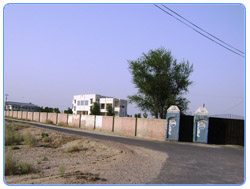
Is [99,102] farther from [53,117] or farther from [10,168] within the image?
[10,168]

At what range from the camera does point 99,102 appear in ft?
328

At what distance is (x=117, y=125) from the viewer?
34.1 metres

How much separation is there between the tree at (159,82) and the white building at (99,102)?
190ft

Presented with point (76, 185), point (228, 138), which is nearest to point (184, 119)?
point (228, 138)

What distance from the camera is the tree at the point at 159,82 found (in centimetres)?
3553

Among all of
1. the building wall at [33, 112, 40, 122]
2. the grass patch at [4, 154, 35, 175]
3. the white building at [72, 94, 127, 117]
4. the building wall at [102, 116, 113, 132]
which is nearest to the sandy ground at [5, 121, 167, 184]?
the grass patch at [4, 154, 35, 175]

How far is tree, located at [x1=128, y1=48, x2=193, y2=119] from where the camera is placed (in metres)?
35.5

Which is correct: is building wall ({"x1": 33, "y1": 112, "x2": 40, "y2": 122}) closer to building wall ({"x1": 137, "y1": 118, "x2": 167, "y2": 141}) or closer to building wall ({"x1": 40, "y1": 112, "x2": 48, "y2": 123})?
building wall ({"x1": 40, "y1": 112, "x2": 48, "y2": 123})

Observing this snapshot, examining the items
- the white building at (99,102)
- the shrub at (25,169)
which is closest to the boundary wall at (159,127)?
the shrub at (25,169)

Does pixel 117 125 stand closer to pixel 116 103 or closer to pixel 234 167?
pixel 234 167

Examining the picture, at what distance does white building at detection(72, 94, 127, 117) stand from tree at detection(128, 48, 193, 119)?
190 feet

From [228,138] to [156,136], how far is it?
6361 mm

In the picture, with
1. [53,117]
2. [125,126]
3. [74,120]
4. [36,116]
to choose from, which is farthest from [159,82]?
[36,116]

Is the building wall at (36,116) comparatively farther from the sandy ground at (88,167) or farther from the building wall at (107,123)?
the sandy ground at (88,167)
